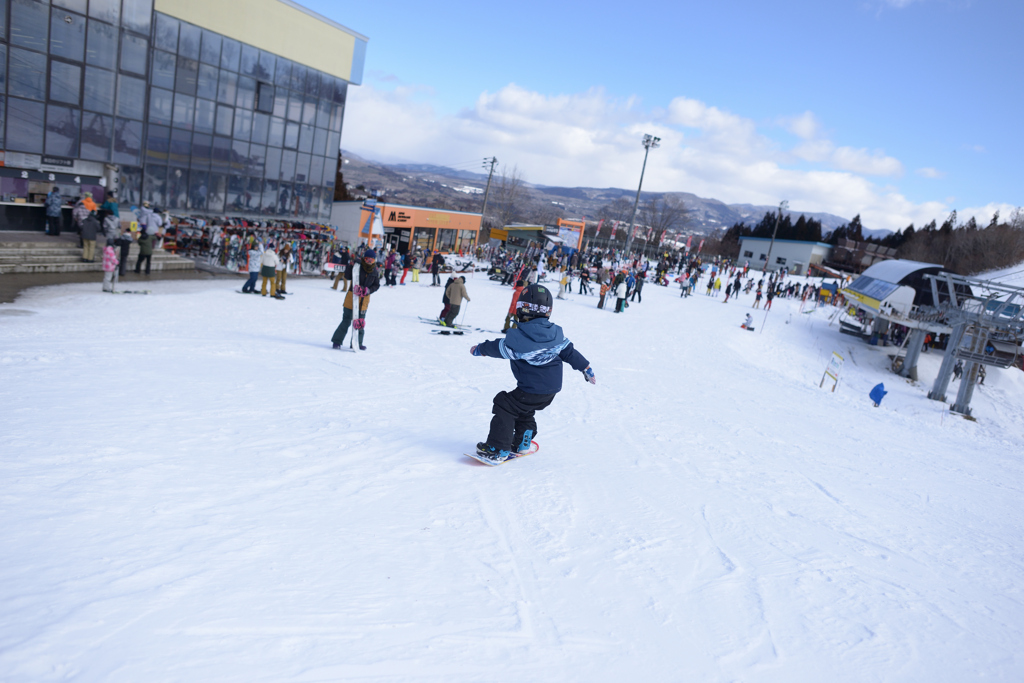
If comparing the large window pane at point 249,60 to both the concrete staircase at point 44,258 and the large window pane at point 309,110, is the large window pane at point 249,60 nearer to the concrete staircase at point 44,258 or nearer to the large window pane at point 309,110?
the large window pane at point 309,110

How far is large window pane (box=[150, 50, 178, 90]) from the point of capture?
21547 mm

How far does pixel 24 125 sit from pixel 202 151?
658cm

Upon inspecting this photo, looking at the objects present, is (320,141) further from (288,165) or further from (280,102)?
(280,102)

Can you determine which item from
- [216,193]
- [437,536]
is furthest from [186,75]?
[437,536]

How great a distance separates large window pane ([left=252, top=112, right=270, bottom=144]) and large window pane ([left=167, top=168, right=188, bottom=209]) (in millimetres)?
3831

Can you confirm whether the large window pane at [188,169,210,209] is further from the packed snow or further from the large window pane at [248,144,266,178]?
the packed snow

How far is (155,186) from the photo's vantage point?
22.6m

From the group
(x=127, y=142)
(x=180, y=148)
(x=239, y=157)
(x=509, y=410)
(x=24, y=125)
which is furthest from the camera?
(x=239, y=157)

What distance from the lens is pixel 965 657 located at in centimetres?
332

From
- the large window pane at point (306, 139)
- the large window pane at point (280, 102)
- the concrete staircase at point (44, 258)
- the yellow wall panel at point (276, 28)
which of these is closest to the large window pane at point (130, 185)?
the yellow wall panel at point (276, 28)

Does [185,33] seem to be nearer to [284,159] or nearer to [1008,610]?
[284,159]

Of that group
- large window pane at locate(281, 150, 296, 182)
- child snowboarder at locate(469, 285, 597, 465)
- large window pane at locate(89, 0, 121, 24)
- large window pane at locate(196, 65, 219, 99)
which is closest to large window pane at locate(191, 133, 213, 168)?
large window pane at locate(196, 65, 219, 99)

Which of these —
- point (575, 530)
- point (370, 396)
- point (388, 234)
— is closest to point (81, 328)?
point (370, 396)

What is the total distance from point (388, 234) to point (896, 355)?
96.8 feet
